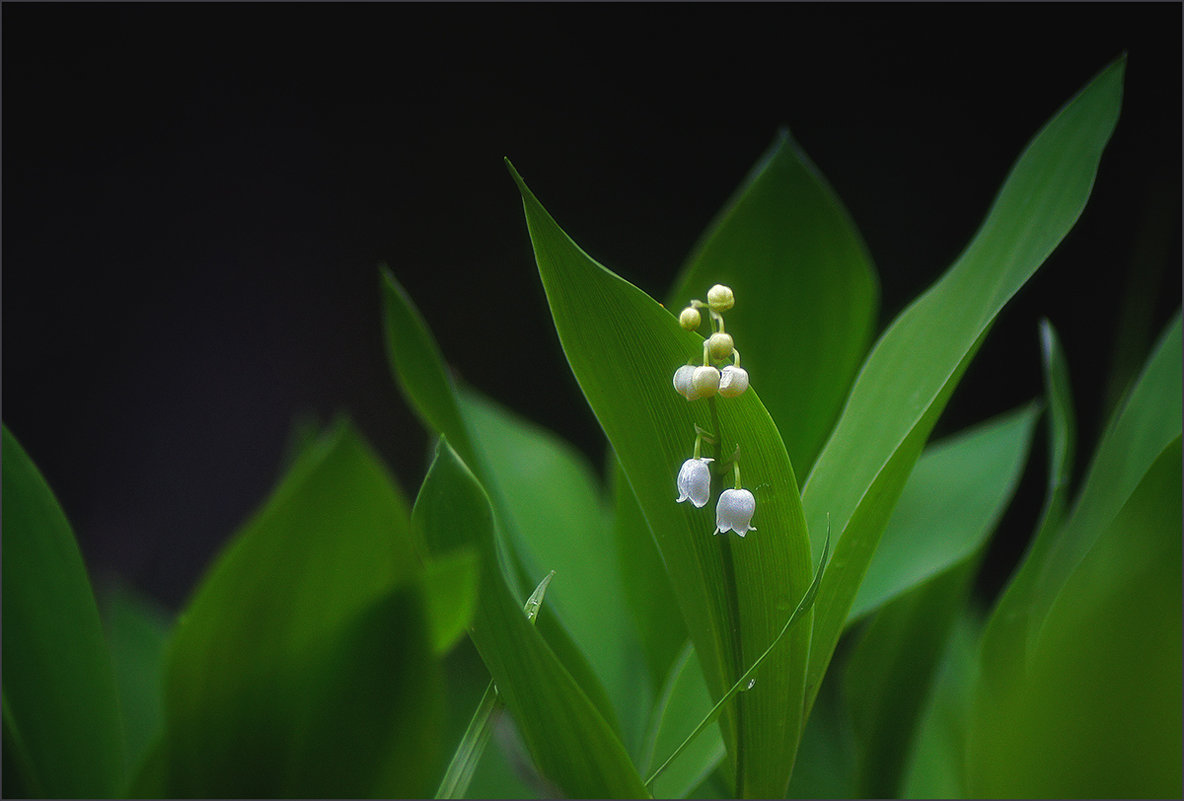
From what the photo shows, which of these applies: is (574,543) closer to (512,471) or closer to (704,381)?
(512,471)

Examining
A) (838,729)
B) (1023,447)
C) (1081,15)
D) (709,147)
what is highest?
(1081,15)

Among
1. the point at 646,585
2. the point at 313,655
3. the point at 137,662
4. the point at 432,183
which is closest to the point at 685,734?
→ the point at 646,585

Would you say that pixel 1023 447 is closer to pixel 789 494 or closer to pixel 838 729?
pixel 789 494

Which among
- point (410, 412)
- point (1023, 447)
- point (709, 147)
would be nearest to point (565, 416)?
point (410, 412)

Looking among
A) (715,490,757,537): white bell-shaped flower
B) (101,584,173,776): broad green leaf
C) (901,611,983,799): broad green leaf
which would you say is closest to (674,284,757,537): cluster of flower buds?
(715,490,757,537): white bell-shaped flower

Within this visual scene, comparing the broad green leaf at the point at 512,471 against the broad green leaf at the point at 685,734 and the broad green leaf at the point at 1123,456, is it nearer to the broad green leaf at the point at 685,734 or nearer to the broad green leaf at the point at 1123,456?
the broad green leaf at the point at 685,734

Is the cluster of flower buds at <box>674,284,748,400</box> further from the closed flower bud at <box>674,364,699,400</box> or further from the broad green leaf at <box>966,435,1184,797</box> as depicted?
the broad green leaf at <box>966,435,1184,797</box>
